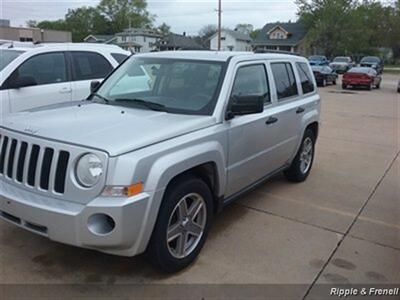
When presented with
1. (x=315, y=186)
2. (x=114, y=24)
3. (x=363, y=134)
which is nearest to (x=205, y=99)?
(x=315, y=186)

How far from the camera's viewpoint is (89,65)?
7227 mm

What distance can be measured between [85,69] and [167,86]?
3.48m

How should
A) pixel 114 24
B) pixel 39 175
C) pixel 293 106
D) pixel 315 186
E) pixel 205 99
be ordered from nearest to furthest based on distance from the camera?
pixel 39 175 < pixel 205 99 < pixel 293 106 < pixel 315 186 < pixel 114 24

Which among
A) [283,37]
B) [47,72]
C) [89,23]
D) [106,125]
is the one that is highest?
[89,23]

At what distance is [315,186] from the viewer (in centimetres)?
597

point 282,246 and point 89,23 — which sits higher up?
point 89,23

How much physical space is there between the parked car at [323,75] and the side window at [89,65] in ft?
71.3

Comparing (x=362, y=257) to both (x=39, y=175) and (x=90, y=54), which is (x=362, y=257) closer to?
(x=39, y=175)

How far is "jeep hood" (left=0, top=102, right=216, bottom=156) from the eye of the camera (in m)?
3.02

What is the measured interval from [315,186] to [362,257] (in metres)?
2.11

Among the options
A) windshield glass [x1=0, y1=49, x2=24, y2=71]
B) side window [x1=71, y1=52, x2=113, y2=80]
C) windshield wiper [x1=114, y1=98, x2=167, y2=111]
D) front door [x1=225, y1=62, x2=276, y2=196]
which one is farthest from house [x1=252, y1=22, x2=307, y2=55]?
windshield wiper [x1=114, y1=98, x2=167, y2=111]

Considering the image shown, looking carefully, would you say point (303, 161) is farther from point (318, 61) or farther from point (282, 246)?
point (318, 61)

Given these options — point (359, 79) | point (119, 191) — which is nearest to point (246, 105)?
point (119, 191)

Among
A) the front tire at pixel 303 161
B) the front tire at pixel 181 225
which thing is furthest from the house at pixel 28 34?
the front tire at pixel 181 225
